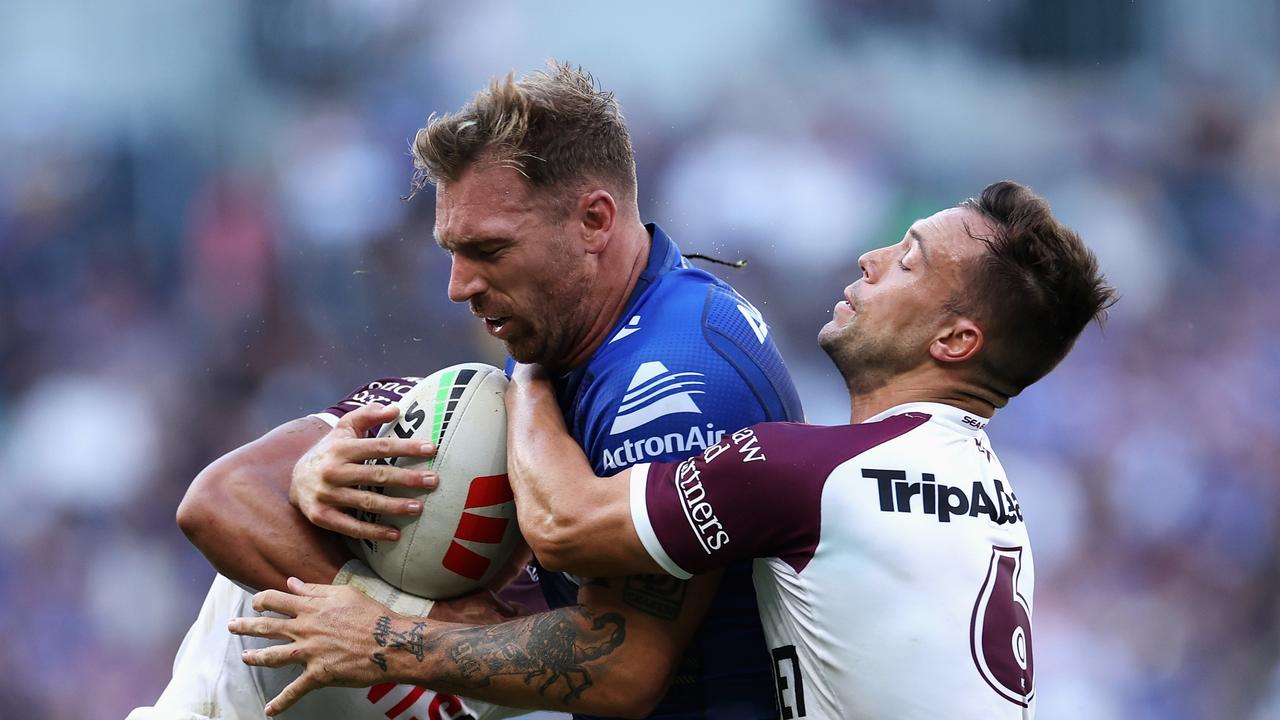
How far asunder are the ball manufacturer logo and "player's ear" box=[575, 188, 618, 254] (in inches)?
25.6

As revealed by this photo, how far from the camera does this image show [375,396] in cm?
345

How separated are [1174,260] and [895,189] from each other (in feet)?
A: 5.58

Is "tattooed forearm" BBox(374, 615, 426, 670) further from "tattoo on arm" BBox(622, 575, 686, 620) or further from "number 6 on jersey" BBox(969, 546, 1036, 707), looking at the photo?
"number 6 on jersey" BBox(969, 546, 1036, 707)

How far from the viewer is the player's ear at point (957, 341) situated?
3.10 meters

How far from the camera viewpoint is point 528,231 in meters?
3.28

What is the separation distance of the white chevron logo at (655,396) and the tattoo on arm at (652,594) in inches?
13.4

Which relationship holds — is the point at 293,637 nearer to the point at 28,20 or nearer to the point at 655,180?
the point at 655,180

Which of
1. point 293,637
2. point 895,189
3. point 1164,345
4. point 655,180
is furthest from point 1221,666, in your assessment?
point 293,637

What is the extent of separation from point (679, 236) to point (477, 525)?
4.22 m

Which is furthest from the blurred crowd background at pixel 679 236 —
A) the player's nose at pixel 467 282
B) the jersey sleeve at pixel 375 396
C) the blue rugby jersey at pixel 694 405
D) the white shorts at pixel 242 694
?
the blue rugby jersey at pixel 694 405

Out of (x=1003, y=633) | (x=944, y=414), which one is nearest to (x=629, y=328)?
(x=944, y=414)

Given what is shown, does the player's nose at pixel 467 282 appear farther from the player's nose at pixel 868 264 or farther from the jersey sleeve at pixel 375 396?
the player's nose at pixel 868 264

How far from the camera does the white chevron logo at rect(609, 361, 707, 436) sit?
119 inches

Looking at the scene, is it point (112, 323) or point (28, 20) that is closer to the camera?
point (112, 323)
